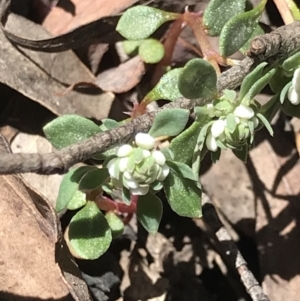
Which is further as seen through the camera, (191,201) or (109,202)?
(109,202)

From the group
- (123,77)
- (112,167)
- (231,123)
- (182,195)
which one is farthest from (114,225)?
(123,77)

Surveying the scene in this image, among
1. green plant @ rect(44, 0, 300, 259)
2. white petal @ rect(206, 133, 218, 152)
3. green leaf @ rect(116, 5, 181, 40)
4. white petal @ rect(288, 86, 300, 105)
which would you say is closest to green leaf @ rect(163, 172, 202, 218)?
green plant @ rect(44, 0, 300, 259)

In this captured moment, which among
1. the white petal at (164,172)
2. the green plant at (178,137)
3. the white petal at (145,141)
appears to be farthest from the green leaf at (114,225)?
the white petal at (145,141)

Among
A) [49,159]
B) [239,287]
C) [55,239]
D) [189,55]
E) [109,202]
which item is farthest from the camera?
[189,55]

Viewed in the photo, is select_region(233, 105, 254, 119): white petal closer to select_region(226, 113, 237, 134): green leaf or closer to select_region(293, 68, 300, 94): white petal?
select_region(226, 113, 237, 134): green leaf

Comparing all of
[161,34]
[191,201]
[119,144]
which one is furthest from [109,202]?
[161,34]

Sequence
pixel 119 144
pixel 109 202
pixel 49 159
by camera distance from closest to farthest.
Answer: pixel 49 159, pixel 119 144, pixel 109 202

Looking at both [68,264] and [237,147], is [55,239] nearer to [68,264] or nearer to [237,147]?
[68,264]

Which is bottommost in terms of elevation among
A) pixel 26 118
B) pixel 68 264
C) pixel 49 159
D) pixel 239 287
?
pixel 239 287
